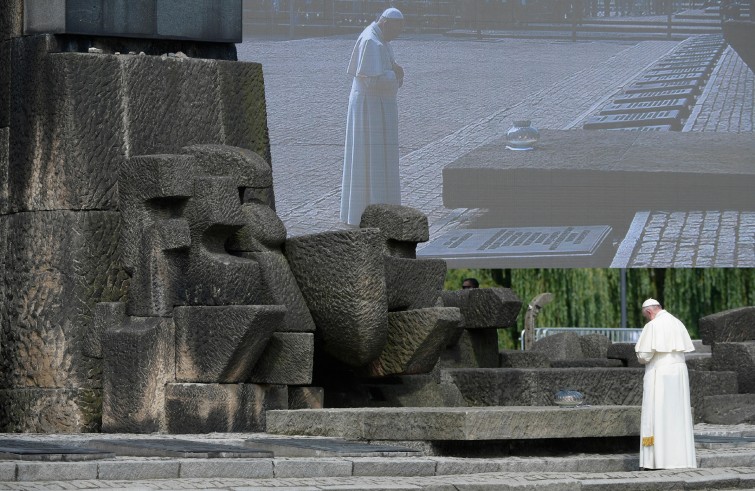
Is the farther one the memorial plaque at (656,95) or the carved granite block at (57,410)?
the memorial plaque at (656,95)

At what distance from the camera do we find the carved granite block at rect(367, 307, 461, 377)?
12875 millimetres

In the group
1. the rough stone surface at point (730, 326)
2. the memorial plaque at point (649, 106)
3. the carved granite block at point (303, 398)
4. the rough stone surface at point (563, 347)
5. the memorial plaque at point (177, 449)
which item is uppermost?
the memorial plaque at point (177, 449)

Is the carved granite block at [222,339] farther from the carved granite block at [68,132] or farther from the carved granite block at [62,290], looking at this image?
the carved granite block at [68,132]

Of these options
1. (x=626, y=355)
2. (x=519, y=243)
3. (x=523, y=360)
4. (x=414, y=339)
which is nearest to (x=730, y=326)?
(x=626, y=355)

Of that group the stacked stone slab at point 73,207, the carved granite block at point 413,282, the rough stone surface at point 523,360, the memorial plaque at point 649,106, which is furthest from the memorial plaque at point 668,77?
the stacked stone slab at point 73,207

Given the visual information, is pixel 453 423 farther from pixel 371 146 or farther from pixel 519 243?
pixel 519 243

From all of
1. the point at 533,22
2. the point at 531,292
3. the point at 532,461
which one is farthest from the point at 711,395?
the point at 531,292

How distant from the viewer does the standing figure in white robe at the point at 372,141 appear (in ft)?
74.9

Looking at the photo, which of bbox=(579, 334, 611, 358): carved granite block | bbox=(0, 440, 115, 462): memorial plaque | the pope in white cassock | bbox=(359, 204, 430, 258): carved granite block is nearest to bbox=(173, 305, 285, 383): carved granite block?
bbox=(359, 204, 430, 258): carved granite block

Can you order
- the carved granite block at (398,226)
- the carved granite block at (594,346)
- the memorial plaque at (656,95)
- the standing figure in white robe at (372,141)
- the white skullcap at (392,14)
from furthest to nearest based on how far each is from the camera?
the memorial plaque at (656,95) → the standing figure in white robe at (372,141) → the white skullcap at (392,14) → the carved granite block at (594,346) → the carved granite block at (398,226)

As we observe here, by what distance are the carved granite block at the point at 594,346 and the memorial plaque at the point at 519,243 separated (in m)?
4.12

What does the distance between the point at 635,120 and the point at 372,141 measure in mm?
3582

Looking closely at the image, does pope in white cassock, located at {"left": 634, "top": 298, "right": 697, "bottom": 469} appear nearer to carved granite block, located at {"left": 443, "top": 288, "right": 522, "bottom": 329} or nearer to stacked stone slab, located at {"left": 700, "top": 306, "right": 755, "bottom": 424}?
carved granite block, located at {"left": 443, "top": 288, "right": 522, "bottom": 329}

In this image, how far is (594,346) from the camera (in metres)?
19.8
